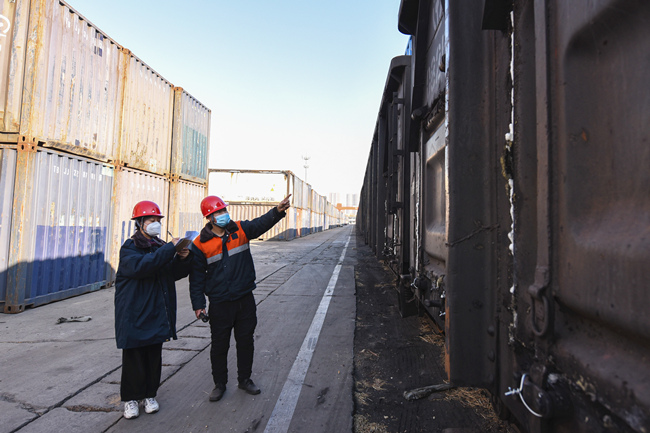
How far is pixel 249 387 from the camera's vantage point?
3.11 meters

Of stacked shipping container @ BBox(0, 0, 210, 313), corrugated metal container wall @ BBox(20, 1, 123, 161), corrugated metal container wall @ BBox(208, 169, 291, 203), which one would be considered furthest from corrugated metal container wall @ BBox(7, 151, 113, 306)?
corrugated metal container wall @ BBox(208, 169, 291, 203)

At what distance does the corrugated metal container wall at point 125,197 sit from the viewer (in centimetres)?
757

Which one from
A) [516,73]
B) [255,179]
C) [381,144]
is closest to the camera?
[516,73]

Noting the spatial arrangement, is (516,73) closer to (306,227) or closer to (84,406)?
(84,406)

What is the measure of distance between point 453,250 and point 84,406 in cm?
310

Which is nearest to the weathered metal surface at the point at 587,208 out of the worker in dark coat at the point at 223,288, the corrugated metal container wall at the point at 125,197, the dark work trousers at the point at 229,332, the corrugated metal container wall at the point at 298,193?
the worker in dark coat at the point at 223,288

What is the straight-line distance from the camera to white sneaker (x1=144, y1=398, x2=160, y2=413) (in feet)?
9.09

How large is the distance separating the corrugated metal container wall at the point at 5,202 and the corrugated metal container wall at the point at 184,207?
3585 mm

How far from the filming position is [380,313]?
5.69m

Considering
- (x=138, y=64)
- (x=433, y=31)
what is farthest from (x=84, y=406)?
(x=138, y=64)

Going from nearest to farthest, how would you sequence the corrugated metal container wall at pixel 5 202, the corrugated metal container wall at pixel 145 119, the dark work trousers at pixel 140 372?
the dark work trousers at pixel 140 372, the corrugated metal container wall at pixel 5 202, the corrugated metal container wall at pixel 145 119

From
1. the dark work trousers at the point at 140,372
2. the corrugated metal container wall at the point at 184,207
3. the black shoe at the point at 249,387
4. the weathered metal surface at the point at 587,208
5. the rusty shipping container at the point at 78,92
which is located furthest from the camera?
the corrugated metal container wall at the point at 184,207

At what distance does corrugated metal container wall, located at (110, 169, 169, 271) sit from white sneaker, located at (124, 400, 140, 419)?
5368 millimetres

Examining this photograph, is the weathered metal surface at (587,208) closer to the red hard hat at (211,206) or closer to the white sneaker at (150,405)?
the red hard hat at (211,206)
